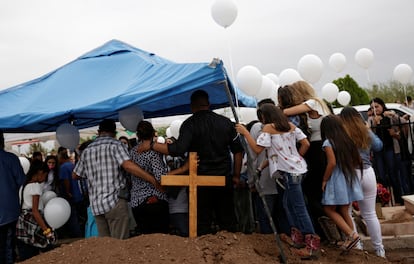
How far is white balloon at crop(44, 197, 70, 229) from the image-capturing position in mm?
5039

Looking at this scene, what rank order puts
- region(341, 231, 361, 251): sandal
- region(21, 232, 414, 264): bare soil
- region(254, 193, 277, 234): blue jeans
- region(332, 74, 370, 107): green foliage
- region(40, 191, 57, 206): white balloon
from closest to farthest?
region(21, 232, 414, 264): bare soil < region(341, 231, 361, 251): sandal < region(254, 193, 277, 234): blue jeans < region(40, 191, 57, 206): white balloon < region(332, 74, 370, 107): green foliage

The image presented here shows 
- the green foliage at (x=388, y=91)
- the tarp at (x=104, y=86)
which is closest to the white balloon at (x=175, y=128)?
the tarp at (x=104, y=86)

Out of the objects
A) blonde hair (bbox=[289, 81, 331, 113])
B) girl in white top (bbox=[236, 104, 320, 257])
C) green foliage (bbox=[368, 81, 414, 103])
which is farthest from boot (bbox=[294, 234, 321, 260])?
green foliage (bbox=[368, 81, 414, 103])

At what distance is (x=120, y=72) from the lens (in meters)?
5.01

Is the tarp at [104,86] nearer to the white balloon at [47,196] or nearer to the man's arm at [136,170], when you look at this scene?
the man's arm at [136,170]

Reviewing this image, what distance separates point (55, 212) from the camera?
5047 millimetres

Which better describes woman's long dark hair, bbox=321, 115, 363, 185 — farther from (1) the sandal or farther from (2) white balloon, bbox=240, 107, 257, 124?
Answer: (2) white balloon, bbox=240, 107, 257, 124

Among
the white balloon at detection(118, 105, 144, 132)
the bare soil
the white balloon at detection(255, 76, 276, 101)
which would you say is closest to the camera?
the bare soil

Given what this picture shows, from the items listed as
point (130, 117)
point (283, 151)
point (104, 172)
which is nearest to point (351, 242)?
point (283, 151)

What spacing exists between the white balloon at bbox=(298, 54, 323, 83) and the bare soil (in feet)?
12.0

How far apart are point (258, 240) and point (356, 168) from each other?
1256 mm

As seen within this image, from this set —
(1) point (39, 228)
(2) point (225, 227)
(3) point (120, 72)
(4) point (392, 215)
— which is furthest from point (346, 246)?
(1) point (39, 228)

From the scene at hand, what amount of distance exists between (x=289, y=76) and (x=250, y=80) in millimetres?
1584

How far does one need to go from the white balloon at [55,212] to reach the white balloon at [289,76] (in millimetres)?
3916
